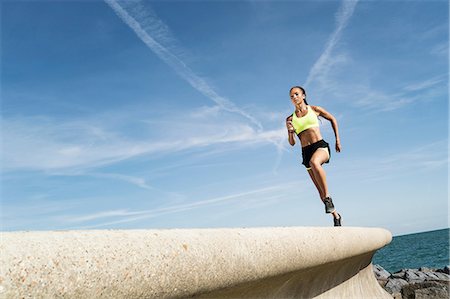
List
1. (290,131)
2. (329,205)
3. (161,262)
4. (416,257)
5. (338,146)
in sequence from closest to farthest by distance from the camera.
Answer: (161,262)
(329,205)
(290,131)
(338,146)
(416,257)

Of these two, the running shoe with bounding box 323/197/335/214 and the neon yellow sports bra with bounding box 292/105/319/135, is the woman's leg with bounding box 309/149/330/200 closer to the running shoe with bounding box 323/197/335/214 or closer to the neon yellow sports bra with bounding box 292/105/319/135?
the running shoe with bounding box 323/197/335/214

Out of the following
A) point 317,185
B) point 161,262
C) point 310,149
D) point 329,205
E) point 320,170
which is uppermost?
point 310,149

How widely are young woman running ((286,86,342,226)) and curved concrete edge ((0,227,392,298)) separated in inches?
107

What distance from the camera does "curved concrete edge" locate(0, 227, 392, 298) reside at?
3.34ft

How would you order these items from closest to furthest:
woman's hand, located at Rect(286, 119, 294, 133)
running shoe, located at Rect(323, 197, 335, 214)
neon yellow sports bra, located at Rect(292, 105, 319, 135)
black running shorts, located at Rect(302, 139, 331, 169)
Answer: running shoe, located at Rect(323, 197, 335, 214) → black running shorts, located at Rect(302, 139, 331, 169) → neon yellow sports bra, located at Rect(292, 105, 319, 135) → woman's hand, located at Rect(286, 119, 294, 133)

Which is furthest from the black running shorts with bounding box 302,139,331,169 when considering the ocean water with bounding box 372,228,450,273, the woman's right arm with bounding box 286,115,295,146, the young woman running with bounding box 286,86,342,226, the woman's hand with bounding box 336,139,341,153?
the ocean water with bounding box 372,228,450,273

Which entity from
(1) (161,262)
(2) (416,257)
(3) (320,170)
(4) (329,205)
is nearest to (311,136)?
(3) (320,170)

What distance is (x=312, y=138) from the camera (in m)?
5.27

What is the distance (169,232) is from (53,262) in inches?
17.7

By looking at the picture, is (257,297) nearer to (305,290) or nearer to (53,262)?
(305,290)

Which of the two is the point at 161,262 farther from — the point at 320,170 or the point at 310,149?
the point at 310,149

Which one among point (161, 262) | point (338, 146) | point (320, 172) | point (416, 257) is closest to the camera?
point (161, 262)

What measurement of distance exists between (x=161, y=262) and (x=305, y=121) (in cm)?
422

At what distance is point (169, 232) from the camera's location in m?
1.44
